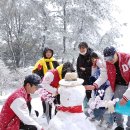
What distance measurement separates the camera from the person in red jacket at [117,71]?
5.01 metres

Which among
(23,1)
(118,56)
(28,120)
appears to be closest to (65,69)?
(118,56)

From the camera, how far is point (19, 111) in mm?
4512

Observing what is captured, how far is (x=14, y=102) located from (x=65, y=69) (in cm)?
120

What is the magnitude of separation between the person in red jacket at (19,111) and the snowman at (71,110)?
20.2 inches

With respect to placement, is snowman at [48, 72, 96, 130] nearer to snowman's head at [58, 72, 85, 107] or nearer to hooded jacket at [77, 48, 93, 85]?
snowman's head at [58, 72, 85, 107]

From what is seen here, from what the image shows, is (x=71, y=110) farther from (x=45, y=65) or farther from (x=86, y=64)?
(x=45, y=65)

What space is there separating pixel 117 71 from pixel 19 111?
150 cm


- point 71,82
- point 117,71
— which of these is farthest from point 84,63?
point 71,82

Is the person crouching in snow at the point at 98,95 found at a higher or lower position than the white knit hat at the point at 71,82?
lower

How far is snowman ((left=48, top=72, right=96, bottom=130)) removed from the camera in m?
4.11

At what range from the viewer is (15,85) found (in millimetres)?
19797

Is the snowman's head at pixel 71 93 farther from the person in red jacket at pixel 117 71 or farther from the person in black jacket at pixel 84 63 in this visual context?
the person in black jacket at pixel 84 63

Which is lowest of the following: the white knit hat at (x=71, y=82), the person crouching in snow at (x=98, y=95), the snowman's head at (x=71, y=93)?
the person crouching in snow at (x=98, y=95)

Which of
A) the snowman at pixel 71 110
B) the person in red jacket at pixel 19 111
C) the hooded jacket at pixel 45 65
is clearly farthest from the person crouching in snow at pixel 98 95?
the snowman at pixel 71 110
